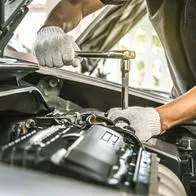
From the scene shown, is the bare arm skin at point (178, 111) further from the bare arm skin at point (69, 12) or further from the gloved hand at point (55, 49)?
the bare arm skin at point (69, 12)

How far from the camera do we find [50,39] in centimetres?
163

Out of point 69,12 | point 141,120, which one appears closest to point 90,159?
point 141,120

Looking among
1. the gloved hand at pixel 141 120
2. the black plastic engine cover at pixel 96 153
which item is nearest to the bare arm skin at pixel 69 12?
the gloved hand at pixel 141 120

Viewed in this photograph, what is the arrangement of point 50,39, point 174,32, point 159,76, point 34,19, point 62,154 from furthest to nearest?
point 159,76
point 34,19
point 174,32
point 50,39
point 62,154

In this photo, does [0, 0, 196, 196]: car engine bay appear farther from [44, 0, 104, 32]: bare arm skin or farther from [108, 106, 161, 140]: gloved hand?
[44, 0, 104, 32]: bare arm skin

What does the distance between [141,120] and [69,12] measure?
0.82m

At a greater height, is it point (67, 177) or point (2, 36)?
point (2, 36)

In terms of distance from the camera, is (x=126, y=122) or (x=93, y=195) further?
(x=126, y=122)

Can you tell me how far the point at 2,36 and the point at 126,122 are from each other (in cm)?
52

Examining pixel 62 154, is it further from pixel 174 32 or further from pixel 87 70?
pixel 87 70

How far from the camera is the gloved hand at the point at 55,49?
1568mm

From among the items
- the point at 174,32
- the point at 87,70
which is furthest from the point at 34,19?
the point at 174,32

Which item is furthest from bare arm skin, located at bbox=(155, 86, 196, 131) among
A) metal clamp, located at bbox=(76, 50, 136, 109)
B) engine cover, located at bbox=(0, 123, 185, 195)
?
engine cover, located at bbox=(0, 123, 185, 195)

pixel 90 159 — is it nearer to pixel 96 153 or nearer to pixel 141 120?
pixel 96 153
